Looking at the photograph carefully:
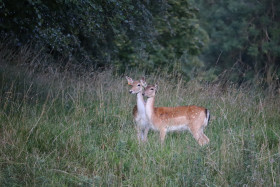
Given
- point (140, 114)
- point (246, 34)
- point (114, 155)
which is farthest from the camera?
point (246, 34)

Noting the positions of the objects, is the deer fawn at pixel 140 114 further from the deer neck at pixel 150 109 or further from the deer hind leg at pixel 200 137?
the deer hind leg at pixel 200 137

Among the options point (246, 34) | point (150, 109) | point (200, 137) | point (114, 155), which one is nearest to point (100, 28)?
point (150, 109)

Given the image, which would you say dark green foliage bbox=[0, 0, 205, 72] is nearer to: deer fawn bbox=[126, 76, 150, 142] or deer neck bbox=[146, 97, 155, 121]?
deer fawn bbox=[126, 76, 150, 142]

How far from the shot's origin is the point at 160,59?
15.5m

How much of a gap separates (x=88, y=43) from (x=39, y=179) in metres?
7.76

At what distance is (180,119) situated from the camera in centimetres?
766

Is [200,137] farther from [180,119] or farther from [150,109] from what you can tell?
[150,109]

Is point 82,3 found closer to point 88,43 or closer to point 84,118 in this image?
point 84,118

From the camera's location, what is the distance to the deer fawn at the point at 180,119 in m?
7.52

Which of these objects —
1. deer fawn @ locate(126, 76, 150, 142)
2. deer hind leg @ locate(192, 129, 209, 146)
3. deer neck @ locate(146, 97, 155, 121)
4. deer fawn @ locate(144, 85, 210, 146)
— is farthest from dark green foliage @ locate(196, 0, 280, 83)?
deer hind leg @ locate(192, 129, 209, 146)

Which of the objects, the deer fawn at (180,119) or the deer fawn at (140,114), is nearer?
the deer fawn at (180,119)

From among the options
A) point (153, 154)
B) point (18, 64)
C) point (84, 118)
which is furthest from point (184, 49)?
point (153, 154)

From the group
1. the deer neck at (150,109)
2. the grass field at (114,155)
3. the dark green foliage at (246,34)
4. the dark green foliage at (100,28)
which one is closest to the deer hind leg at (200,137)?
the grass field at (114,155)

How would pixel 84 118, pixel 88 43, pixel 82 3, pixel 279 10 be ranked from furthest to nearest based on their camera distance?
pixel 279 10
pixel 88 43
pixel 82 3
pixel 84 118
